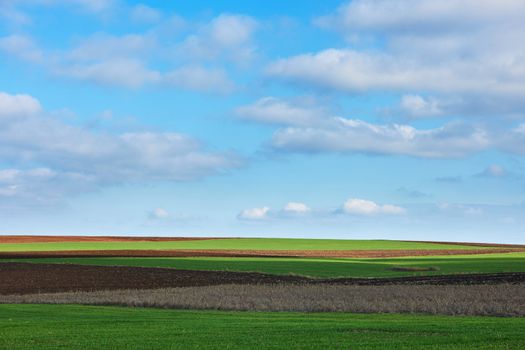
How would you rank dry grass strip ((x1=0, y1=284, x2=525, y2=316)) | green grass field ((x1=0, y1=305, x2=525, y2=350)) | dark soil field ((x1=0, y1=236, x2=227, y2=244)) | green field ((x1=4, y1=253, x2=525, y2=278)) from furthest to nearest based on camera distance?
1. dark soil field ((x1=0, y1=236, x2=227, y2=244))
2. green field ((x1=4, y1=253, x2=525, y2=278))
3. dry grass strip ((x1=0, y1=284, x2=525, y2=316))
4. green grass field ((x1=0, y1=305, x2=525, y2=350))

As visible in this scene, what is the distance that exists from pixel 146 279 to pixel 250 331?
3763 cm

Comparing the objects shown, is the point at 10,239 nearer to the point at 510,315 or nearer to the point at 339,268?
the point at 339,268

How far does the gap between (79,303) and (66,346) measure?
65.0 ft

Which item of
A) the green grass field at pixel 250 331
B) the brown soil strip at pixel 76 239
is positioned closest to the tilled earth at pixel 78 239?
the brown soil strip at pixel 76 239

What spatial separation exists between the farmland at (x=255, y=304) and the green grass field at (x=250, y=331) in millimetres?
42

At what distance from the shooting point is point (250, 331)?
2600 cm

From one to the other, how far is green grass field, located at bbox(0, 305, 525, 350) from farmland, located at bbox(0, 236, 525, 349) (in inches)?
1.6

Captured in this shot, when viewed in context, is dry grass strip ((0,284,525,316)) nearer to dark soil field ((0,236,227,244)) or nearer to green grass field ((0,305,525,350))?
green grass field ((0,305,525,350))

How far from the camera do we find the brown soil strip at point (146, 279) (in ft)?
185

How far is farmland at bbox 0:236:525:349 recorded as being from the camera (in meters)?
24.2

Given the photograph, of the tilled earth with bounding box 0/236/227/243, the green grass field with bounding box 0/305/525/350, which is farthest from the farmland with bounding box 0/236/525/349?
the tilled earth with bounding box 0/236/227/243

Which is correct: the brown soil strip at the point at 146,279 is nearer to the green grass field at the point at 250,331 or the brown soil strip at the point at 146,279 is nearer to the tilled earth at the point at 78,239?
the green grass field at the point at 250,331

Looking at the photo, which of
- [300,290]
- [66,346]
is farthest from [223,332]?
[300,290]

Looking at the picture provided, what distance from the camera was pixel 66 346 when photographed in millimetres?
23234
